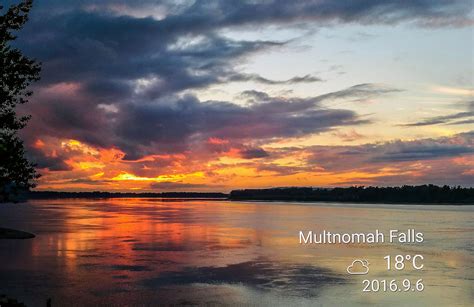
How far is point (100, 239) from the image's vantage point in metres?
66.1

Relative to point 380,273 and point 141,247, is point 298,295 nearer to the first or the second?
point 380,273

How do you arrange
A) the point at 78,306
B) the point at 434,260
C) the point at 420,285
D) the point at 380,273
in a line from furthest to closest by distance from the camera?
the point at 434,260, the point at 380,273, the point at 420,285, the point at 78,306

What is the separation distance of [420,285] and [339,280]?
5.36 meters

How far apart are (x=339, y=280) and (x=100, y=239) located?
39.2 m

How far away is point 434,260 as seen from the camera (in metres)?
45.5

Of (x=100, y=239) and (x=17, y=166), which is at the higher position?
(x=17, y=166)

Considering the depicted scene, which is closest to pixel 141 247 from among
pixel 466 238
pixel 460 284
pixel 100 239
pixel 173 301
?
pixel 100 239

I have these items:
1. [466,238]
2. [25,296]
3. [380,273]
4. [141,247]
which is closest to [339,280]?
[380,273]

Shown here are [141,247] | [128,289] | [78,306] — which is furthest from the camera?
[141,247]

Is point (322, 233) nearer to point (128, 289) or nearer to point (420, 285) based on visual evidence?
point (420, 285)

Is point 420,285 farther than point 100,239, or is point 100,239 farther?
point 100,239

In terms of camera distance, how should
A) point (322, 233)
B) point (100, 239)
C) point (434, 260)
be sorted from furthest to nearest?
point (322, 233) → point (100, 239) → point (434, 260)

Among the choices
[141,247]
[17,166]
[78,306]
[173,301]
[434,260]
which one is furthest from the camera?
[141,247]

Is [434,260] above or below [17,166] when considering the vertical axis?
below
